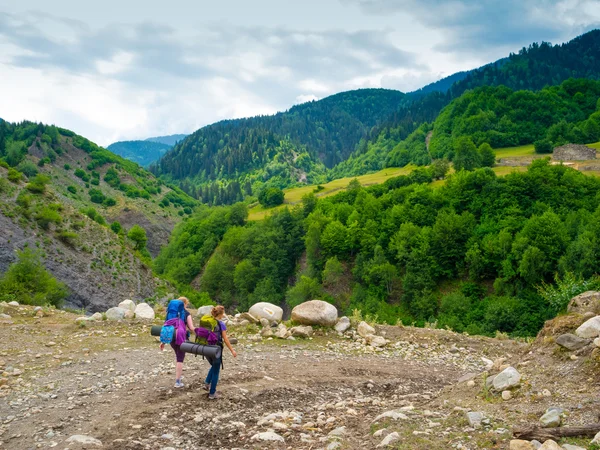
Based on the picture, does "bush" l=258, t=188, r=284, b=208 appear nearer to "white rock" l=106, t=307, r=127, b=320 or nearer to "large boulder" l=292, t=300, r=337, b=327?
"white rock" l=106, t=307, r=127, b=320

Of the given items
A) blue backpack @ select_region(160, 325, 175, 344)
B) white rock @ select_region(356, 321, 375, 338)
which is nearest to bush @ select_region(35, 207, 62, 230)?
white rock @ select_region(356, 321, 375, 338)

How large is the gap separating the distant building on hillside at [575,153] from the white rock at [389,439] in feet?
376

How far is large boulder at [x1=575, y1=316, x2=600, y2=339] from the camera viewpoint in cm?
1002

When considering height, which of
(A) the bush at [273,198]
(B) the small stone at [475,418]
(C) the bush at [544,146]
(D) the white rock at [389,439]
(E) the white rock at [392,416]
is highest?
(C) the bush at [544,146]

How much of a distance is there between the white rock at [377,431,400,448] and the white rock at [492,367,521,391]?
10.1ft

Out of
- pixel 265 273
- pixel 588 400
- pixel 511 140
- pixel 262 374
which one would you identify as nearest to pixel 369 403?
pixel 262 374

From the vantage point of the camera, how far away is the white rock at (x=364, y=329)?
17.3m

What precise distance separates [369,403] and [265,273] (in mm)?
84856

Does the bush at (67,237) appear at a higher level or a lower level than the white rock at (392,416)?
higher

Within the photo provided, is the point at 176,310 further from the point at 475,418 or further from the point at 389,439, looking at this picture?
the point at 475,418

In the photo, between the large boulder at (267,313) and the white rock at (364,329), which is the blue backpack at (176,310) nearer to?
the large boulder at (267,313)

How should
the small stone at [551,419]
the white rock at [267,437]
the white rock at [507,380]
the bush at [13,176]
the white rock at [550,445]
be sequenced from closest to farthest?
the white rock at [550,445] → the small stone at [551,419] → the white rock at [267,437] → the white rock at [507,380] → the bush at [13,176]

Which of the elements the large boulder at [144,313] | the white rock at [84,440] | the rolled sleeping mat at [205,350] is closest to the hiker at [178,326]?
the rolled sleeping mat at [205,350]

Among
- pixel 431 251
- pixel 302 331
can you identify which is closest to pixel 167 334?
pixel 302 331
